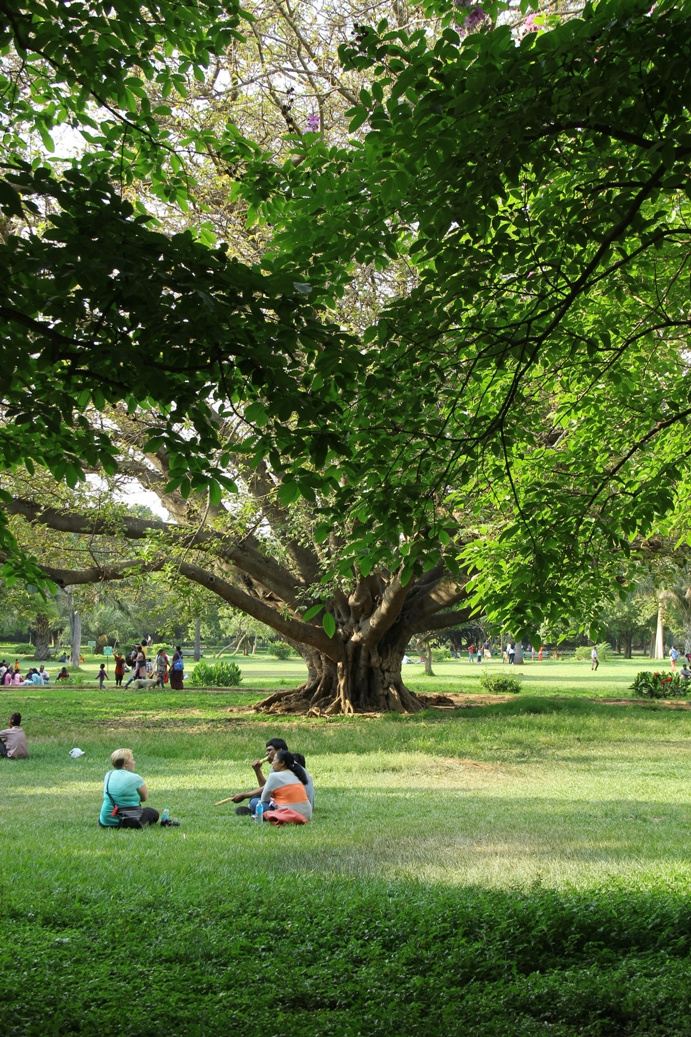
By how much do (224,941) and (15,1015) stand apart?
4.87ft

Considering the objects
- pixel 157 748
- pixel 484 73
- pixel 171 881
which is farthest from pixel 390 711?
pixel 484 73

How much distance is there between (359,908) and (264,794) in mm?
4471

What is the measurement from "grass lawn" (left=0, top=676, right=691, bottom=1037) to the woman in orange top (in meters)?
0.34

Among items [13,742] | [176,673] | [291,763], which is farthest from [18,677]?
[291,763]

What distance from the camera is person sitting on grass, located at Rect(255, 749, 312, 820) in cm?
1073

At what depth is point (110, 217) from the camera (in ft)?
14.6

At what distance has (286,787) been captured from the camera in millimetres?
10844

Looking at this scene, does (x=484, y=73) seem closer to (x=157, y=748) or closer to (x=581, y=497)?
(x=581, y=497)

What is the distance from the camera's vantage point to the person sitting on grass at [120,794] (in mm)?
10414

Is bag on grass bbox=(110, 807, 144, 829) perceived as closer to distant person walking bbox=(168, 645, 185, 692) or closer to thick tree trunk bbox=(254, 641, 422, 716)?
thick tree trunk bbox=(254, 641, 422, 716)

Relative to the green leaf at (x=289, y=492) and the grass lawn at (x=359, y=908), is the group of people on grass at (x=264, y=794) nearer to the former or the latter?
Result: the grass lawn at (x=359, y=908)

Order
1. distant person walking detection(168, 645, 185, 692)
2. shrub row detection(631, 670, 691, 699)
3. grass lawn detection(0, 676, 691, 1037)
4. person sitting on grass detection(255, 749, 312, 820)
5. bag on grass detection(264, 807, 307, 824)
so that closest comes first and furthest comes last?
1. grass lawn detection(0, 676, 691, 1037)
2. bag on grass detection(264, 807, 307, 824)
3. person sitting on grass detection(255, 749, 312, 820)
4. shrub row detection(631, 670, 691, 699)
5. distant person walking detection(168, 645, 185, 692)

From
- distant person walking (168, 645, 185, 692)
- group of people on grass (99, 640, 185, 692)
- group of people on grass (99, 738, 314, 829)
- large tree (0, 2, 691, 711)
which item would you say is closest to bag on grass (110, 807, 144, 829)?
group of people on grass (99, 738, 314, 829)

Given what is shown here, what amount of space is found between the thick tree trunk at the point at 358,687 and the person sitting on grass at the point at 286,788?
13.5m
